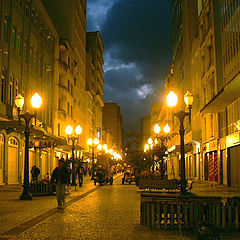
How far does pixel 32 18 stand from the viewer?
38219 mm

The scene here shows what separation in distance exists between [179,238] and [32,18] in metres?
33.4

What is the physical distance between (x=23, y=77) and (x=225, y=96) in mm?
16782

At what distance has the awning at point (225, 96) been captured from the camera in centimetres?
2586

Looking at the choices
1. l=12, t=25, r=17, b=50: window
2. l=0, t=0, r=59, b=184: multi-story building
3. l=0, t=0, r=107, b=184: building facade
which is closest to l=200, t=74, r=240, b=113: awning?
l=0, t=0, r=59, b=184: multi-story building

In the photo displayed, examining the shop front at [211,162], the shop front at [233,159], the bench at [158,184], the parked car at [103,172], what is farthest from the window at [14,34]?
the shop front at [211,162]

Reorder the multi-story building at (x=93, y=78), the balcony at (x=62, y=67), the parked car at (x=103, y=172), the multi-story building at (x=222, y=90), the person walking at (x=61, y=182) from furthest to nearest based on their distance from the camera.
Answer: the multi-story building at (x=93, y=78) < the balcony at (x=62, y=67) < the parked car at (x=103, y=172) < the multi-story building at (x=222, y=90) < the person walking at (x=61, y=182)

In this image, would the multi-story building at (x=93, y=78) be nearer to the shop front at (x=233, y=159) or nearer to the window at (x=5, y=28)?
the shop front at (x=233, y=159)

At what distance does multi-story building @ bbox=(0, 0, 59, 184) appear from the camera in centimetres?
2964

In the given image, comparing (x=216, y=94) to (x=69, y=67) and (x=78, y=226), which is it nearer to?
(x=78, y=226)

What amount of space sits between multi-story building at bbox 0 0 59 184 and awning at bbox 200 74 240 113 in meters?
12.5

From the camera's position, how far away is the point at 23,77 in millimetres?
34719

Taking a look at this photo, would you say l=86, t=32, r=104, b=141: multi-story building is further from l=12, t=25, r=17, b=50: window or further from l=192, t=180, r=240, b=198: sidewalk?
l=192, t=180, r=240, b=198: sidewalk

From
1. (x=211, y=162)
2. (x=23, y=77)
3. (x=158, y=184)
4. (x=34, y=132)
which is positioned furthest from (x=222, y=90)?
(x=23, y=77)

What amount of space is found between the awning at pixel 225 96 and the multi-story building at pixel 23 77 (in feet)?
41.0
